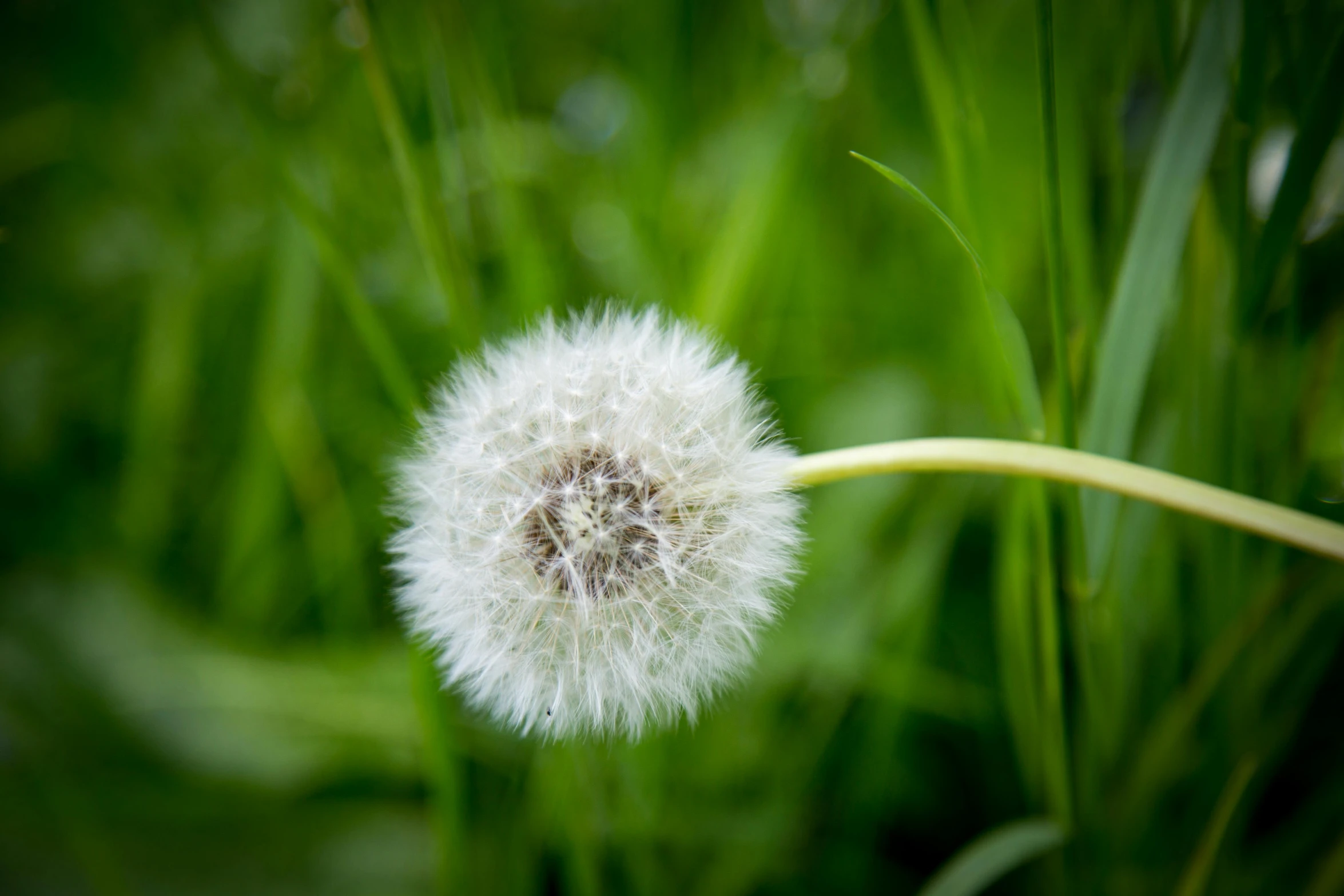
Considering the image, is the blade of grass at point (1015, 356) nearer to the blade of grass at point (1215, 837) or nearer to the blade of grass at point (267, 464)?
the blade of grass at point (1215, 837)

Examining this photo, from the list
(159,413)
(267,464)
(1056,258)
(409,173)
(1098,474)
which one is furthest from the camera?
(159,413)

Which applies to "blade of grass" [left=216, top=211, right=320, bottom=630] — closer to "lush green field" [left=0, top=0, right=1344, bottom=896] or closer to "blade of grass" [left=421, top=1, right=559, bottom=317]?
"lush green field" [left=0, top=0, right=1344, bottom=896]

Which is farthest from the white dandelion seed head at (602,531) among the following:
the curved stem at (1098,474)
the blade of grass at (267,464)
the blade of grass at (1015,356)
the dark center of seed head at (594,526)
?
Result: the blade of grass at (267,464)

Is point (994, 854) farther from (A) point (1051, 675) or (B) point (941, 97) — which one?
(B) point (941, 97)

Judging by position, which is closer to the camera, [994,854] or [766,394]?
[994,854]

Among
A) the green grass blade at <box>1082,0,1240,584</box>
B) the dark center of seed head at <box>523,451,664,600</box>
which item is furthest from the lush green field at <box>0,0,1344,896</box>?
the dark center of seed head at <box>523,451,664,600</box>

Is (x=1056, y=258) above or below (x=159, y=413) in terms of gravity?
below

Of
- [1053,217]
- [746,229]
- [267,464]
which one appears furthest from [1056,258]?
[267,464]

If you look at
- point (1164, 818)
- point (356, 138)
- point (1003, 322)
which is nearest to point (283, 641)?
point (356, 138)
